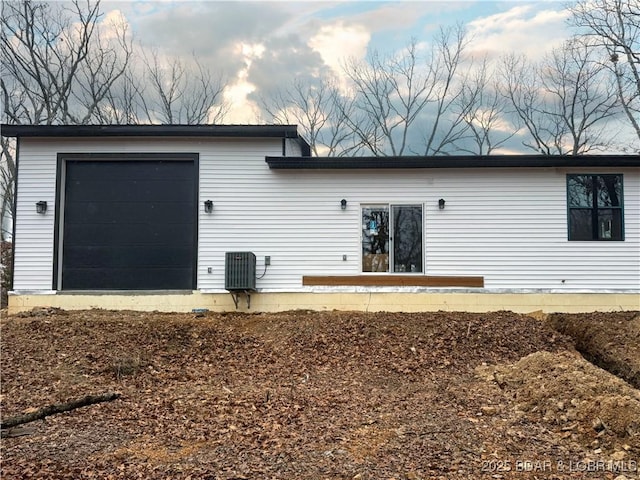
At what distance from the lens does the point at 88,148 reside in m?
9.34

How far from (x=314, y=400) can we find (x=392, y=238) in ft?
15.6

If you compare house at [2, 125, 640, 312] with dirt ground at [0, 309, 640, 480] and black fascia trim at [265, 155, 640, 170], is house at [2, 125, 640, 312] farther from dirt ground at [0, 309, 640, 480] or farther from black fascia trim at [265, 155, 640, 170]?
dirt ground at [0, 309, 640, 480]

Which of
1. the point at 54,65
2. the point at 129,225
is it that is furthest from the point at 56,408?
the point at 54,65

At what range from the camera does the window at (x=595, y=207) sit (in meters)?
9.00

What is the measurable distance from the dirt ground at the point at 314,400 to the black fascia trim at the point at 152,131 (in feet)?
11.2

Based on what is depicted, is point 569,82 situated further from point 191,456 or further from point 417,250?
point 191,456

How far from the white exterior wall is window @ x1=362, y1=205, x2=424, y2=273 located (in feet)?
0.53

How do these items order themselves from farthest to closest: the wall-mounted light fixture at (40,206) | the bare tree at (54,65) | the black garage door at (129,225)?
the bare tree at (54,65) < the black garage door at (129,225) < the wall-mounted light fixture at (40,206)

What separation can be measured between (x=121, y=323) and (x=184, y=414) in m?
3.56

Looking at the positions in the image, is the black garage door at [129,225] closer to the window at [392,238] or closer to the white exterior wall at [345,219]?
the white exterior wall at [345,219]

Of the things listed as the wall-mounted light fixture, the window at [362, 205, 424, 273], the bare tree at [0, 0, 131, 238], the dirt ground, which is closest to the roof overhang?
the wall-mounted light fixture

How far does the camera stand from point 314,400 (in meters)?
4.96

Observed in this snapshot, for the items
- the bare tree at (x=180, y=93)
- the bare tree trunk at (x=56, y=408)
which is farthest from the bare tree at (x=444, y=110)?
the bare tree trunk at (x=56, y=408)

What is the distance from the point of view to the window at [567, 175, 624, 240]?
9.00 meters
